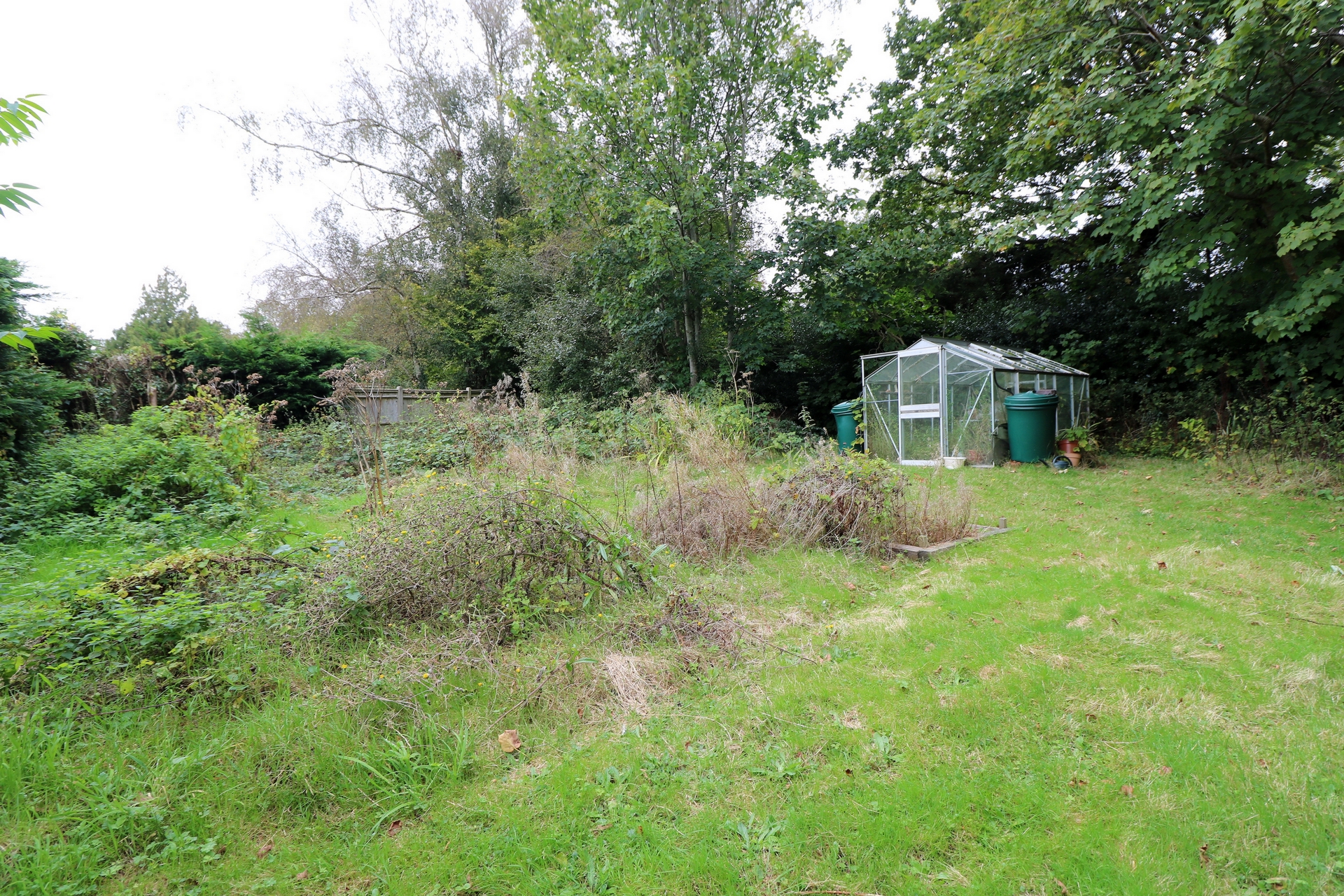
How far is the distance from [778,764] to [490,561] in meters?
2.09

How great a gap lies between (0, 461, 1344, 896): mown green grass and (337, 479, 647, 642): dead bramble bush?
23 cm

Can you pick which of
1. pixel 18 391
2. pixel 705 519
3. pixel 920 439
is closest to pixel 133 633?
pixel 705 519

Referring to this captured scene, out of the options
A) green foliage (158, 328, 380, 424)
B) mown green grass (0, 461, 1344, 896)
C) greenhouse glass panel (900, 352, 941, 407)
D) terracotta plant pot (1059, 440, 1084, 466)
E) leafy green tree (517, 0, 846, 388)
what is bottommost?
mown green grass (0, 461, 1344, 896)

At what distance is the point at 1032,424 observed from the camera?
9766 millimetres

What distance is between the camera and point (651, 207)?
11203mm

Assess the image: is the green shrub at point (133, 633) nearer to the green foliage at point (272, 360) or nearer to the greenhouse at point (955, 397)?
the greenhouse at point (955, 397)

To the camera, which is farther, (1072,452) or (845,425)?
(845,425)

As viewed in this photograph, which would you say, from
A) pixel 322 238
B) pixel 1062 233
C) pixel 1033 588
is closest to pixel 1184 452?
pixel 1062 233

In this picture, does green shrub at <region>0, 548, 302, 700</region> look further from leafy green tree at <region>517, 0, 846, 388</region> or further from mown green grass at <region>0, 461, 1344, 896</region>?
leafy green tree at <region>517, 0, 846, 388</region>

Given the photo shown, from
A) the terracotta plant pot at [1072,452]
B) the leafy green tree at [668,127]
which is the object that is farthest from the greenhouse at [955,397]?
the leafy green tree at [668,127]

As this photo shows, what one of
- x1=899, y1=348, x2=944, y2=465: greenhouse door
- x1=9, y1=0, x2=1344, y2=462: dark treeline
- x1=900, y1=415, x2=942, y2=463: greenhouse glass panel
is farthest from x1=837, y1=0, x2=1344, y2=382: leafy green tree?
Answer: x1=900, y1=415, x2=942, y2=463: greenhouse glass panel

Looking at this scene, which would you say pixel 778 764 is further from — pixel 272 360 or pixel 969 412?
pixel 272 360

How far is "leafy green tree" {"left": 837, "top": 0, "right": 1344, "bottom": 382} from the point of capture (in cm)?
631

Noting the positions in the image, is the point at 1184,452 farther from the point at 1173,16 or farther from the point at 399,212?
the point at 399,212
